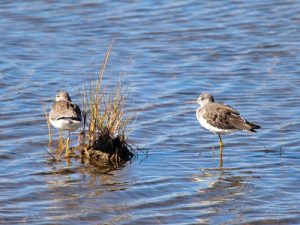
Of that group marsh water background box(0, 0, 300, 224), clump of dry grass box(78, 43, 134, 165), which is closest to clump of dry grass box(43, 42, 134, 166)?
clump of dry grass box(78, 43, 134, 165)

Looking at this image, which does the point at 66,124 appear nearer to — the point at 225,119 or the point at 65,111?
the point at 65,111

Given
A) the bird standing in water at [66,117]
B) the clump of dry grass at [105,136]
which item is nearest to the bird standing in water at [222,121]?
the clump of dry grass at [105,136]

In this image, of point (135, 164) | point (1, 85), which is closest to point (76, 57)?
point (1, 85)

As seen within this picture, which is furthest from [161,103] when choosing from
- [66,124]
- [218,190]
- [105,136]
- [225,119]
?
[218,190]

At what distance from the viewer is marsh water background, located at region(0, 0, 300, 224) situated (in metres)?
9.25

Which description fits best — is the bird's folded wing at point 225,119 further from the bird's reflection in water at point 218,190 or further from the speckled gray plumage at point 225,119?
the bird's reflection in water at point 218,190

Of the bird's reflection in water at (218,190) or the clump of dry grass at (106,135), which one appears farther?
the clump of dry grass at (106,135)

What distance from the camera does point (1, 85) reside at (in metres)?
14.8

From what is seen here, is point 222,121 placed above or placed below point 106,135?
above

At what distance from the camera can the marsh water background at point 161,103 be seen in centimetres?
925

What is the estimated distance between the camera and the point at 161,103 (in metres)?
13.9

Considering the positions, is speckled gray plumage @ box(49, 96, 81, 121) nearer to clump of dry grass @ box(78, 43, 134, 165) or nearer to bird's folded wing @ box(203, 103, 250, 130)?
clump of dry grass @ box(78, 43, 134, 165)

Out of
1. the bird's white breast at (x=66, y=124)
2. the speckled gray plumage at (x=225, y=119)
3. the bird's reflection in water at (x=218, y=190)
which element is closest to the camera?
the bird's reflection in water at (x=218, y=190)

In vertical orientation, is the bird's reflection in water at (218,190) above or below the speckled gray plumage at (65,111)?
below
